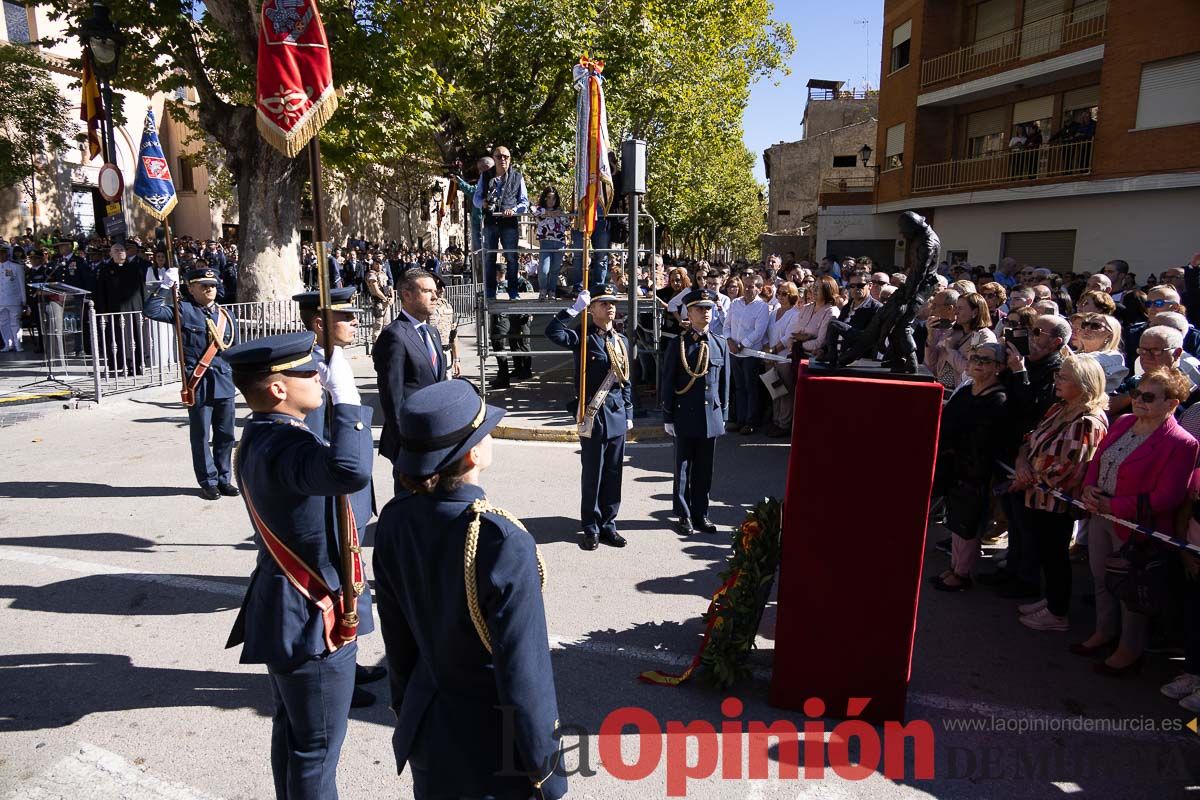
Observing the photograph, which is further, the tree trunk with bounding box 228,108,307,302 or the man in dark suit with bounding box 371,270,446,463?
the tree trunk with bounding box 228,108,307,302

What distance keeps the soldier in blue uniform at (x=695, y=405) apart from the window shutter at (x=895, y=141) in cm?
2543

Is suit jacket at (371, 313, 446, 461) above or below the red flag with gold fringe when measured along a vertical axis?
below

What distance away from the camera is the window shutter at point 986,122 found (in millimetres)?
24703

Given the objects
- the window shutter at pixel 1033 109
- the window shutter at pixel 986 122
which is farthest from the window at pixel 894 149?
the window shutter at pixel 1033 109

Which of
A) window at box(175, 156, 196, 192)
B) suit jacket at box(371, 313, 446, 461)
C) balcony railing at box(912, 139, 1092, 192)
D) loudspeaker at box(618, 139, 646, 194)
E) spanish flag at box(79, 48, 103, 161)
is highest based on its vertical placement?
window at box(175, 156, 196, 192)

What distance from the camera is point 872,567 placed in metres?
3.83

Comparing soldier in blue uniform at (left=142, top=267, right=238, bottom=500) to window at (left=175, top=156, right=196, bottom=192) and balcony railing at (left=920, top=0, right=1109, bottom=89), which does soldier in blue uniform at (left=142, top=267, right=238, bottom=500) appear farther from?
window at (left=175, top=156, right=196, bottom=192)

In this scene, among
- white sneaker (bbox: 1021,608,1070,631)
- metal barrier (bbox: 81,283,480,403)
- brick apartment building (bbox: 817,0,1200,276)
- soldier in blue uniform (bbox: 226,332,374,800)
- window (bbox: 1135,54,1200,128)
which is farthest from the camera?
brick apartment building (bbox: 817,0,1200,276)

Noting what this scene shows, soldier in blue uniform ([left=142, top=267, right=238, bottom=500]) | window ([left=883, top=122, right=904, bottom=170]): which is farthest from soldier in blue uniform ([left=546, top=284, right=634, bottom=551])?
window ([left=883, top=122, right=904, bottom=170])

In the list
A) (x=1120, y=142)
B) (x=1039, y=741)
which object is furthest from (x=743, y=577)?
(x=1120, y=142)

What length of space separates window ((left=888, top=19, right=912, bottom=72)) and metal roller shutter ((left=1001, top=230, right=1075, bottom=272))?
882 centimetres

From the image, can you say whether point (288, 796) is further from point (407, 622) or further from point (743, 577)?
point (743, 577)

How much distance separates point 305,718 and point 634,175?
26.5ft

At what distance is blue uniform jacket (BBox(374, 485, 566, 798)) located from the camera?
6.90 feet
